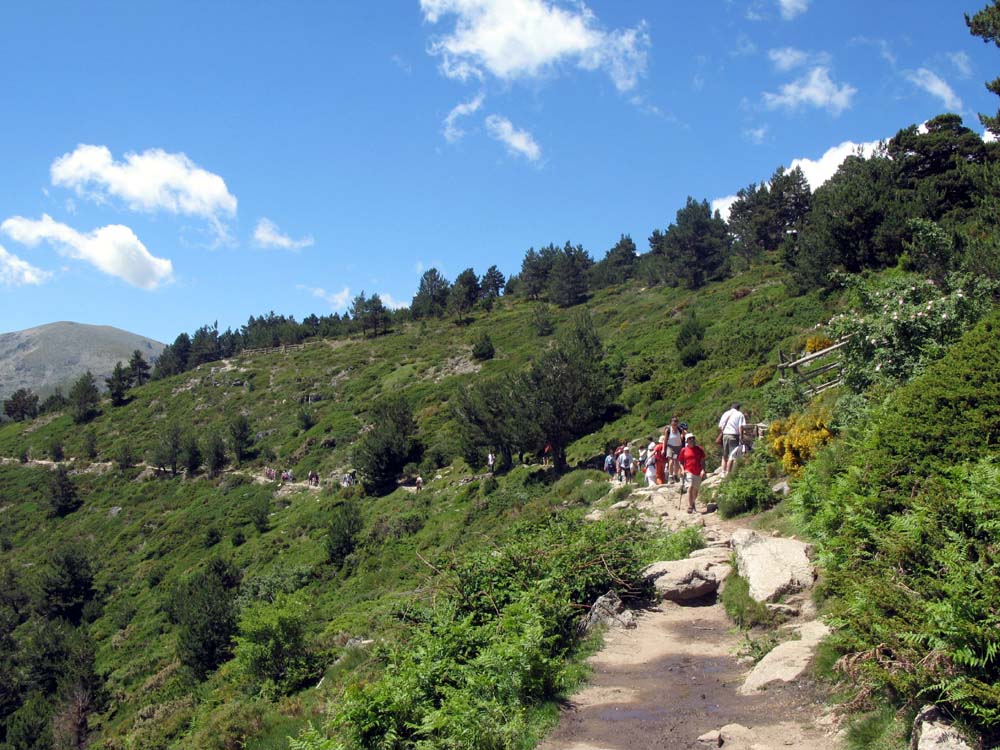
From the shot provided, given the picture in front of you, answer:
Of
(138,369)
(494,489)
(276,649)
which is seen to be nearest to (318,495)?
(494,489)

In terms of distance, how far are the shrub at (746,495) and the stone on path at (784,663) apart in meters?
5.30

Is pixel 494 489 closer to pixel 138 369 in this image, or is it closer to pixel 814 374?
pixel 814 374

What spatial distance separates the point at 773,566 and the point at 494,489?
21.9 meters

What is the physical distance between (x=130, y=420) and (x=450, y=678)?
73.1 meters

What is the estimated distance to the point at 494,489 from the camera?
1136 inches

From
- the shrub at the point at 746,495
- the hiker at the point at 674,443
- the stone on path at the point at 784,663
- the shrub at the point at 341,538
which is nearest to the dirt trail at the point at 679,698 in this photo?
the stone on path at the point at 784,663

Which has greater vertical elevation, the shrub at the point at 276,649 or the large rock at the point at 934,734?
the large rock at the point at 934,734

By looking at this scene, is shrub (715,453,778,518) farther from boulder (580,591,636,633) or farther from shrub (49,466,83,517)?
shrub (49,466,83,517)

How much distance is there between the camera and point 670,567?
858 cm

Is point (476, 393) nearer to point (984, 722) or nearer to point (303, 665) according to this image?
point (303, 665)

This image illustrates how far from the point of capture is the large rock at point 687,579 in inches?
321

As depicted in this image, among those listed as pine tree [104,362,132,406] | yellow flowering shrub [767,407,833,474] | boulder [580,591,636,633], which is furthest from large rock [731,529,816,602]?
pine tree [104,362,132,406]

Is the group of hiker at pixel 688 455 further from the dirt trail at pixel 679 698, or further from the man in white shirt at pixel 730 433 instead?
the dirt trail at pixel 679 698

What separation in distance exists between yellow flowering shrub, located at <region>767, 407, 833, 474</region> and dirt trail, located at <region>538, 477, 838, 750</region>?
4516 mm
